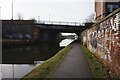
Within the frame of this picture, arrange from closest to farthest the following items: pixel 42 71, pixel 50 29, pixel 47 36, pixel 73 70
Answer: pixel 42 71 < pixel 73 70 < pixel 50 29 < pixel 47 36

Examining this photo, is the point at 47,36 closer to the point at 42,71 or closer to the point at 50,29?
the point at 50,29

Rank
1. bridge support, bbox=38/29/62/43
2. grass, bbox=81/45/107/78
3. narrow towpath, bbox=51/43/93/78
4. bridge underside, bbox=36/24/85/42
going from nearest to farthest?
1. grass, bbox=81/45/107/78
2. narrow towpath, bbox=51/43/93/78
3. bridge underside, bbox=36/24/85/42
4. bridge support, bbox=38/29/62/43

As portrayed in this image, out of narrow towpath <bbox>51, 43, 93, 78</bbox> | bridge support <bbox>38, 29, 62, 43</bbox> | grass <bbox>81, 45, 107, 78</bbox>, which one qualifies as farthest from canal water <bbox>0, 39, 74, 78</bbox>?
bridge support <bbox>38, 29, 62, 43</bbox>

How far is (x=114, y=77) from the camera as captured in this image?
9523 millimetres

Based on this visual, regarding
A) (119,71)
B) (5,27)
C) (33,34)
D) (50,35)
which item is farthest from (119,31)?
(50,35)

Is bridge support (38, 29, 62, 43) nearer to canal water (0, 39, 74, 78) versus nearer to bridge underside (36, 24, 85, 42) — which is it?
bridge underside (36, 24, 85, 42)

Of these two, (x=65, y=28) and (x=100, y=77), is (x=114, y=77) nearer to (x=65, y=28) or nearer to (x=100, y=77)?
(x=100, y=77)

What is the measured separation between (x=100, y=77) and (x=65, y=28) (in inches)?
2361

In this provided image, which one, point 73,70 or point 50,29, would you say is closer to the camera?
point 73,70

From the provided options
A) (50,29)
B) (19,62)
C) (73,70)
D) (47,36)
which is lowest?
(19,62)

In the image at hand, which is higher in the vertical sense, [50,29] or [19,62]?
[50,29]

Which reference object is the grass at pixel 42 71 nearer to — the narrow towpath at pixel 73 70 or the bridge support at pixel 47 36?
the narrow towpath at pixel 73 70

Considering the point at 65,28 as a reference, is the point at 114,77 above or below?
below

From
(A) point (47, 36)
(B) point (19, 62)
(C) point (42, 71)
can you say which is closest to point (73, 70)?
(C) point (42, 71)
